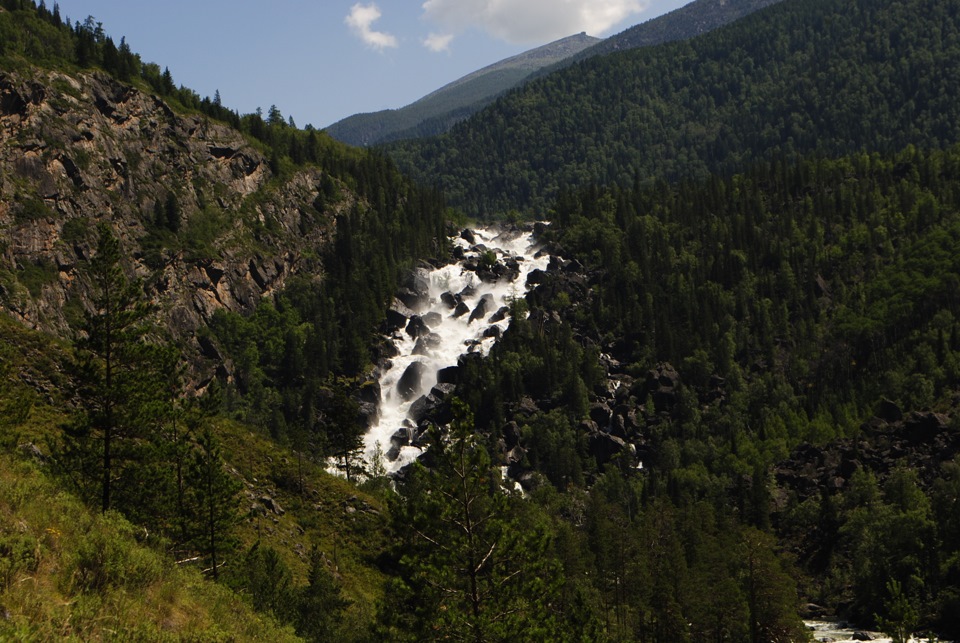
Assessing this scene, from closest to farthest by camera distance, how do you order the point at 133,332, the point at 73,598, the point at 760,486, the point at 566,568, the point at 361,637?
the point at 73,598 → the point at 133,332 → the point at 361,637 → the point at 566,568 → the point at 760,486

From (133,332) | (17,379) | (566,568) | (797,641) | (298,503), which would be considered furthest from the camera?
(566,568)

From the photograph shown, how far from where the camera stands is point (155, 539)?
27484 mm

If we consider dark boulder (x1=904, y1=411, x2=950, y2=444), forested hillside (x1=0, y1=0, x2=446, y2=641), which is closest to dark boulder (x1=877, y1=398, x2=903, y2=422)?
dark boulder (x1=904, y1=411, x2=950, y2=444)

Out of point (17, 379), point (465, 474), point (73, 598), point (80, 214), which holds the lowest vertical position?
point (465, 474)

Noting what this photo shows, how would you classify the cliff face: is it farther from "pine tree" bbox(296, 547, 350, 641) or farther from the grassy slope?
the grassy slope

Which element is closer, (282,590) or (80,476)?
(80,476)

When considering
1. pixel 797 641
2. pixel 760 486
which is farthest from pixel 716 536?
pixel 797 641

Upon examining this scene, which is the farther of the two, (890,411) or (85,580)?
(890,411)

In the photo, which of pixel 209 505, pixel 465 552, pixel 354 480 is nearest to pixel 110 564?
pixel 465 552

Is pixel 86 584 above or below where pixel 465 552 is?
above

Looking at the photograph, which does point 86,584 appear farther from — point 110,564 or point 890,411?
point 890,411

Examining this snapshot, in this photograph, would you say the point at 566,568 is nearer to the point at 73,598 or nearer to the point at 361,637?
the point at 361,637

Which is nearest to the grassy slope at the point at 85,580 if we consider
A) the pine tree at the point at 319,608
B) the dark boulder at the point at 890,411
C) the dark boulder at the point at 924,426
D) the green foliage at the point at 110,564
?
the green foliage at the point at 110,564

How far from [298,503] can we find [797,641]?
147ft
